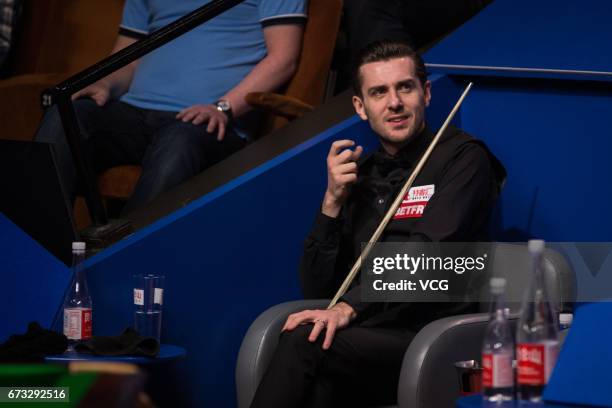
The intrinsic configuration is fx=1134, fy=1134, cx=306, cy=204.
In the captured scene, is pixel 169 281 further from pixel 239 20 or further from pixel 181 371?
pixel 239 20

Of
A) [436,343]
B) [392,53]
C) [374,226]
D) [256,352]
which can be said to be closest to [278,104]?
[392,53]

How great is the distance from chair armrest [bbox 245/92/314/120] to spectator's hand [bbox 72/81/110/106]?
1.77 feet

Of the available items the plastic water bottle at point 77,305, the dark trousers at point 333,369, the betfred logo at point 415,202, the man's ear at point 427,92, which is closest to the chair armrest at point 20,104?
the plastic water bottle at point 77,305

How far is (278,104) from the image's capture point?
10.9ft

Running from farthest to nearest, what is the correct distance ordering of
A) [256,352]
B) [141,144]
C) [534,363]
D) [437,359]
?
[141,144]
[256,352]
[437,359]
[534,363]

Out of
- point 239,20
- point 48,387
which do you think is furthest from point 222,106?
point 48,387

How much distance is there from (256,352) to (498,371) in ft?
2.96

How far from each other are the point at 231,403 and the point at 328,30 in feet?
4.07

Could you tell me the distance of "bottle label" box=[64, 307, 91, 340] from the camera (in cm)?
271

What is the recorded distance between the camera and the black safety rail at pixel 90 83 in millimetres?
2908

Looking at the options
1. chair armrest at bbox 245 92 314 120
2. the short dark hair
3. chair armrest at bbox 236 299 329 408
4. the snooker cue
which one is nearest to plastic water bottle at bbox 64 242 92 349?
chair armrest at bbox 236 299 329 408

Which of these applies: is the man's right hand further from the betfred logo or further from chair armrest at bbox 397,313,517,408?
chair armrest at bbox 397,313,517,408

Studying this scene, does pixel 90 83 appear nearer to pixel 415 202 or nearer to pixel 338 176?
pixel 338 176

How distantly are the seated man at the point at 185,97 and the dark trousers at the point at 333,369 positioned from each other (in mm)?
898
